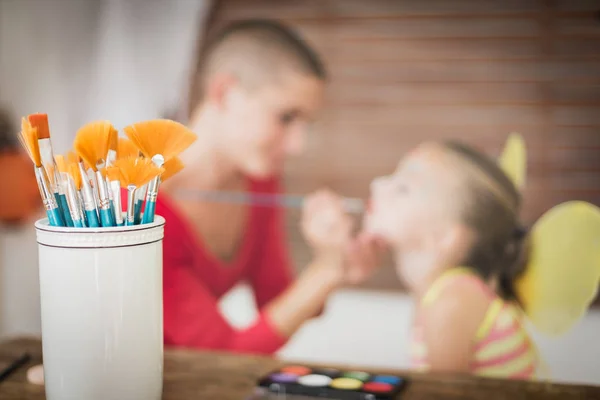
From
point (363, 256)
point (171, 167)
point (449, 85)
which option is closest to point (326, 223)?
point (363, 256)

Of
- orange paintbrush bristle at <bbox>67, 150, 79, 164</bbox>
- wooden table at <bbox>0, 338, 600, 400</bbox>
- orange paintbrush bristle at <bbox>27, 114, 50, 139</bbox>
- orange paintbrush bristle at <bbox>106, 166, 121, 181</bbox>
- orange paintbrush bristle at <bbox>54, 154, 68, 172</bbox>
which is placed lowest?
wooden table at <bbox>0, 338, 600, 400</bbox>

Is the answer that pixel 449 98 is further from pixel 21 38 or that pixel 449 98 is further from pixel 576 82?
pixel 21 38

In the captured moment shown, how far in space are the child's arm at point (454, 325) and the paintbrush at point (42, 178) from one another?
67 cm

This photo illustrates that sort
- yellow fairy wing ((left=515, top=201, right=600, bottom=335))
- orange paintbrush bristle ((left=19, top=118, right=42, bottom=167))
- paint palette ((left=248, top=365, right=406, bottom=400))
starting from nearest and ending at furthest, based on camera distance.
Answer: orange paintbrush bristle ((left=19, top=118, right=42, bottom=167)) < paint palette ((left=248, top=365, right=406, bottom=400)) < yellow fairy wing ((left=515, top=201, right=600, bottom=335))

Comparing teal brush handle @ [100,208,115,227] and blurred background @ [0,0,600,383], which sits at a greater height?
blurred background @ [0,0,600,383]

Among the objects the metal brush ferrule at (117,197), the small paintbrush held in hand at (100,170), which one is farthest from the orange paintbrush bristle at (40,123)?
the metal brush ferrule at (117,197)

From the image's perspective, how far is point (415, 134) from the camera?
4.03 ft

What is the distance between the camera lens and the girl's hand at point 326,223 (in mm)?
1270

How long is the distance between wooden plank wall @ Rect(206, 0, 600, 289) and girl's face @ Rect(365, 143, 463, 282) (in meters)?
0.03

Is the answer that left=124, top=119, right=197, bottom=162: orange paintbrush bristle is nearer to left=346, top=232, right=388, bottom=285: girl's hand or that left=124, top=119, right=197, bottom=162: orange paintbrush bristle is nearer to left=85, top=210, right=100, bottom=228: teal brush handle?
left=85, top=210, right=100, bottom=228: teal brush handle

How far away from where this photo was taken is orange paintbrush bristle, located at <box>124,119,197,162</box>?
0.80 meters

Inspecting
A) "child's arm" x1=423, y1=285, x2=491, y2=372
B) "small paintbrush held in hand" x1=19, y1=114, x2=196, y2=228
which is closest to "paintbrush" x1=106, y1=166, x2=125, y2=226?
"small paintbrush held in hand" x1=19, y1=114, x2=196, y2=228

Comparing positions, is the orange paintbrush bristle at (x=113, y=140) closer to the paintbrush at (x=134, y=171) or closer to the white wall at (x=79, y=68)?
the paintbrush at (x=134, y=171)

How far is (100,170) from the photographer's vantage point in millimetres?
817
